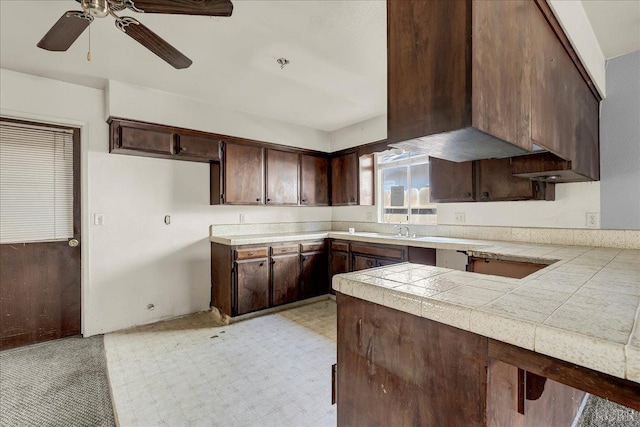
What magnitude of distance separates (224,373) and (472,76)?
251cm

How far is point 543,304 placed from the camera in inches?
35.4

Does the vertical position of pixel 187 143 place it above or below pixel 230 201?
above

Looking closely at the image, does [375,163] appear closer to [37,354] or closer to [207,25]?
[207,25]

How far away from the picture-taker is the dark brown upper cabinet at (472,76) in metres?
1.04

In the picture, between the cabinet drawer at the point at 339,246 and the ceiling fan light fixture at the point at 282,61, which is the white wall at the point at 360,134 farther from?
the ceiling fan light fixture at the point at 282,61

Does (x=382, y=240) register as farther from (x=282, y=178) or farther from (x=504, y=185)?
(x=282, y=178)

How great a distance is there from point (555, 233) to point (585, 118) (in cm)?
101

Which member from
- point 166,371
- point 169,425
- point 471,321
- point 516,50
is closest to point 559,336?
point 471,321

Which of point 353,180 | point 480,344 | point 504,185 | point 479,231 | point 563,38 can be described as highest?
point 563,38

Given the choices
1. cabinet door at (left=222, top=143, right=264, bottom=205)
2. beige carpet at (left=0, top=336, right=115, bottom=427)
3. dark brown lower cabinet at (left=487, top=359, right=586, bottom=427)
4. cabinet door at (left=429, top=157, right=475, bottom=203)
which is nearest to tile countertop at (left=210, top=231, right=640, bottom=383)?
dark brown lower cabinet at (left=487, top=359, right=586, bottom=427)

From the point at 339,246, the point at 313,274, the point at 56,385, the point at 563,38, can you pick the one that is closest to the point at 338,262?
the point at 339,246

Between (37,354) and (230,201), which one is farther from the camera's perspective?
(230,201)

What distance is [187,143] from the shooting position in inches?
135

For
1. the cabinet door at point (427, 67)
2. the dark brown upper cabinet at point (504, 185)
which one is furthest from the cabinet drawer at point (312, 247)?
the cabinet door at point (427, 67)
